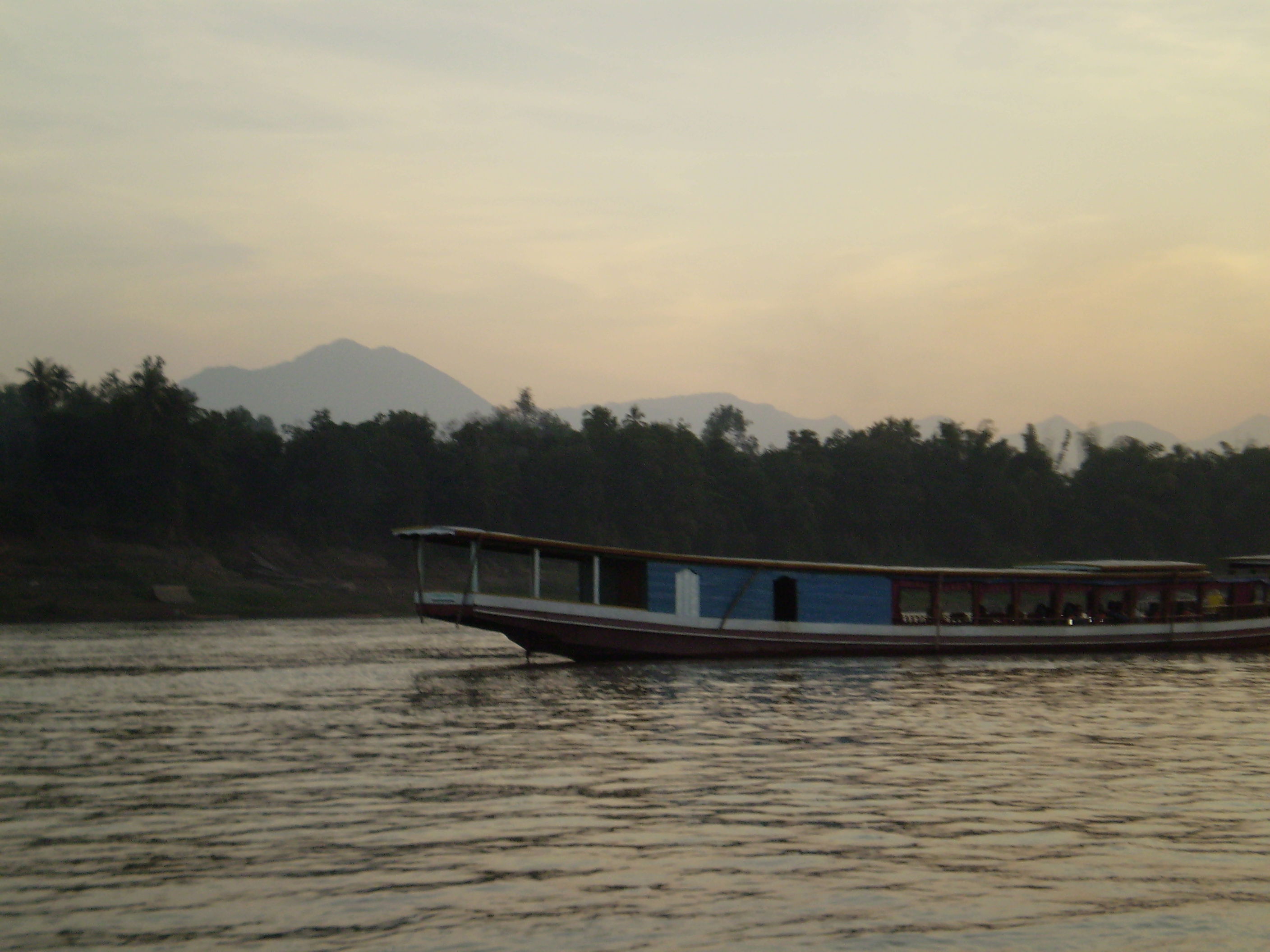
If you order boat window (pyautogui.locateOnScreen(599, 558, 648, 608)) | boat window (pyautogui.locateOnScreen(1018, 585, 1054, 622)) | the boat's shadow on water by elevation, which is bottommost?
the boat's shadow on water

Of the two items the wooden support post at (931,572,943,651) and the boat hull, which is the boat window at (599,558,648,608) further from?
the wooden support post at (931,572,943,651)

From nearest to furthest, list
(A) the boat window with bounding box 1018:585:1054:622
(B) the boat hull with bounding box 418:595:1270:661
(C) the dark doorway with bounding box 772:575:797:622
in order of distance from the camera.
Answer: (B) the boat hull with bounding box 418:595:1270:661
(C) the dark doorway with bounding box 772:575:797:622
(A) the boat window with bounding box 1018:585:1054:622

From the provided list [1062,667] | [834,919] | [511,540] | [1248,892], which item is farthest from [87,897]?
[1062,667]

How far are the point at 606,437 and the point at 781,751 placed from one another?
87031 millimetres

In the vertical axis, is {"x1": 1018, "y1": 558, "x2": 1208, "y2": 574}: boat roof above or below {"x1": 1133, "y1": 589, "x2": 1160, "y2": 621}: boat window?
above

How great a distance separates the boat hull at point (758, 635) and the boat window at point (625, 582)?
0.71 meters

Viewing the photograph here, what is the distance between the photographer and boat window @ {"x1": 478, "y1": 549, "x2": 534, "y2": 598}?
8088cm

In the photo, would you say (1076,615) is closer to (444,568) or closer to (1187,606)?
(1187,606)

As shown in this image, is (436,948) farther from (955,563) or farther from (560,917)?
(955,563)

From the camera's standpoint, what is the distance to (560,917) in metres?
9.78

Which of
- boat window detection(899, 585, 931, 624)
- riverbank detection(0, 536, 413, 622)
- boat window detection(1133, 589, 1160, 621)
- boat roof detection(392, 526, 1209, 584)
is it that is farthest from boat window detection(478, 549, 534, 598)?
boat window detection(1133, 589, 1160, 621)

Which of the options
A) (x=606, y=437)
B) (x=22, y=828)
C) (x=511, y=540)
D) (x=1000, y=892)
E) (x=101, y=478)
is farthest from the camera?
(x=606, y=437)

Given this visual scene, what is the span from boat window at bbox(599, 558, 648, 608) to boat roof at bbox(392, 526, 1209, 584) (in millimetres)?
380

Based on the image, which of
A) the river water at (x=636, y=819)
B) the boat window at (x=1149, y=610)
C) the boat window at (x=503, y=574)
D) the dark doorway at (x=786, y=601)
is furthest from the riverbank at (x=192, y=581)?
the boat window at (x=1149, y=610)
